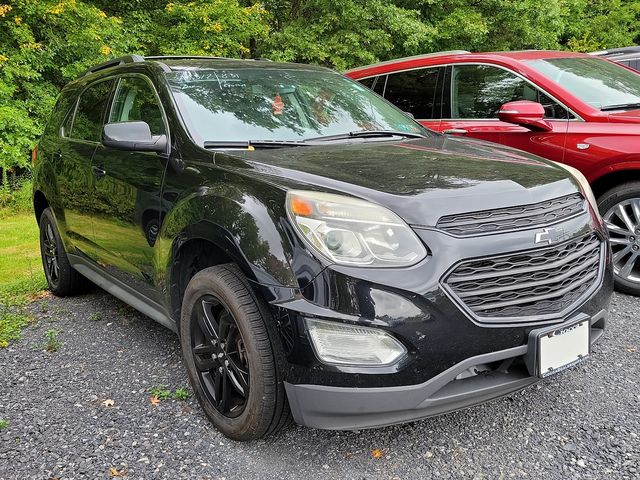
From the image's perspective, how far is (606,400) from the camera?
281 cm

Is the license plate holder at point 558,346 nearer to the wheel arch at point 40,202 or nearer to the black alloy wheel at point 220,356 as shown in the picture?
the black alloy wheel at point 220,356

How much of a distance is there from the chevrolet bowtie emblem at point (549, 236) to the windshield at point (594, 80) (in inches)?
95.8

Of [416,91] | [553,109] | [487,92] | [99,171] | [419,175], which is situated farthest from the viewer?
[416,91]

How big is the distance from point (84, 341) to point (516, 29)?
1323cm

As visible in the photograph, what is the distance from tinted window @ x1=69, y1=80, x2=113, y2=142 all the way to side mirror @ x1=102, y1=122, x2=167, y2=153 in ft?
3.07

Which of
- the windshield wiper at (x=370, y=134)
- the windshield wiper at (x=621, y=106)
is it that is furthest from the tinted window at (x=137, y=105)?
the windshield wiper at (x=621, y=106)

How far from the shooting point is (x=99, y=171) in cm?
354

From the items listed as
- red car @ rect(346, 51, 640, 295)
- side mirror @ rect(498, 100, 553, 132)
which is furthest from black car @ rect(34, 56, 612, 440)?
red car @ rect(346, 51, 640, 295)

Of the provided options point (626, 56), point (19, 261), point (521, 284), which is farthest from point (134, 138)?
point (626, 56)

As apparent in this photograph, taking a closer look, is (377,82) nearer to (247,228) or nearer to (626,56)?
(247,228)

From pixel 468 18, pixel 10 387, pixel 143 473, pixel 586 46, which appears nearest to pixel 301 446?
pixel 143 473

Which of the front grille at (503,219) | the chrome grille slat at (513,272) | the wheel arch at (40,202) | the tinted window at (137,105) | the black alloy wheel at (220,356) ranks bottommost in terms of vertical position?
the black alloy wheel at (220,356)

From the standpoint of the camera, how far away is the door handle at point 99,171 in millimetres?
3486

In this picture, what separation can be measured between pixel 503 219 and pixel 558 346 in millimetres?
541
